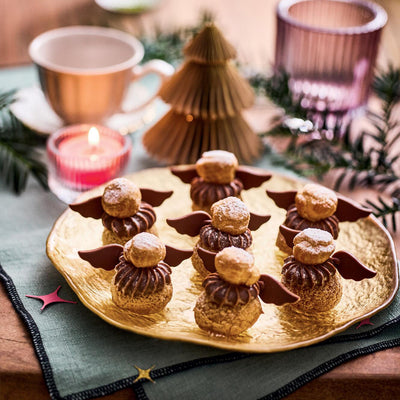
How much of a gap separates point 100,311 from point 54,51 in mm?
682

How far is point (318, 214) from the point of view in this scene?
0.83m

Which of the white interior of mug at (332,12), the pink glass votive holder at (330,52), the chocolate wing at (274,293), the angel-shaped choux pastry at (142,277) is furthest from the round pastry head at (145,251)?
the white interior of mug at (332,12)

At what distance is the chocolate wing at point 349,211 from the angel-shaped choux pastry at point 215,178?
0.39 feet

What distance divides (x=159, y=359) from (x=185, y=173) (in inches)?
13.2

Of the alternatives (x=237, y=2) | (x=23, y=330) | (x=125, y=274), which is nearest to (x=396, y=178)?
(x=125, y=274)

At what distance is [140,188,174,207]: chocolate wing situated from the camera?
874 millimetres

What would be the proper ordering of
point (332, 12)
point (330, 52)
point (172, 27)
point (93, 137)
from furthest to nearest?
point (172, 27), point (332, 12), point (330, 52), point (93, 137)

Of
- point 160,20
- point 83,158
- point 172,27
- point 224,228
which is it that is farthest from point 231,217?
point 160,20

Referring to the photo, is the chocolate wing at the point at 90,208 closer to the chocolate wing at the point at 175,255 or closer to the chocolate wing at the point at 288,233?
the chocolate wing at the point at 175,255

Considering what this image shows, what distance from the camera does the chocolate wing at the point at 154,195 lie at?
874mm

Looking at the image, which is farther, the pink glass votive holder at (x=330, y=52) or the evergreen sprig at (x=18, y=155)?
the pink glass votive holder at (x=330, y=52)

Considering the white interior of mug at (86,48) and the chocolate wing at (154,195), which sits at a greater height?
the white interior of mug at (86,48)

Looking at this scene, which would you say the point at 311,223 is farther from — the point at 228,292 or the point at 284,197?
the point at 228,292

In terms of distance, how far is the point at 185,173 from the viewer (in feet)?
3.08
